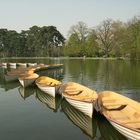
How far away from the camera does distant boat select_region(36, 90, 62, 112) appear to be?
64.1 feet

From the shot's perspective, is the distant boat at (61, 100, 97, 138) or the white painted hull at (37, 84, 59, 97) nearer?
the distant boat at (61, 100, 97, 138)

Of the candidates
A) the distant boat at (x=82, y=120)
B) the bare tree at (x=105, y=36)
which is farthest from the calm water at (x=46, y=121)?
the bare tree at (x=105, y=36)

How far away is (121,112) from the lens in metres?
14.8

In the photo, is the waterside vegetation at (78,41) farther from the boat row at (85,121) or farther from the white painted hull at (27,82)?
the boat row at (85,121)

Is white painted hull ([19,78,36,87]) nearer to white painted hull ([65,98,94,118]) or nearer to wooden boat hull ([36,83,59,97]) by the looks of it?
wooden boat hull ([36,83,59,97])

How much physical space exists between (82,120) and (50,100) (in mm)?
6009

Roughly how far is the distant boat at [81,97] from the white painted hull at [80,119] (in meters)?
0.32

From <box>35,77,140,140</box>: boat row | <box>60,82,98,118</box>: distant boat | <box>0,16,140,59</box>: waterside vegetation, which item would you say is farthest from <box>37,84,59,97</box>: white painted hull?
<box>0,16,140,59</box>: waterside vegetation

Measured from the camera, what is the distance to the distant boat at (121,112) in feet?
38.5

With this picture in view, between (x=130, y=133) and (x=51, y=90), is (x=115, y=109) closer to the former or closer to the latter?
(x=130, y=133)

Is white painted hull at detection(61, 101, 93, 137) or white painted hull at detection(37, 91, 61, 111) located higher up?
white painted hull at detection(61, 101, 93, 137)

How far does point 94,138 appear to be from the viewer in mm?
13250

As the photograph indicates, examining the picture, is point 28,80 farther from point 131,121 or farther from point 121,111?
point 131,121

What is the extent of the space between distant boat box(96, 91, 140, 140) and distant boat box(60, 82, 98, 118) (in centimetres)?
50
